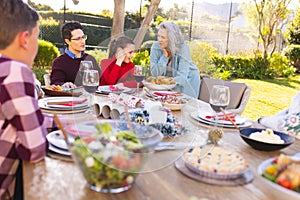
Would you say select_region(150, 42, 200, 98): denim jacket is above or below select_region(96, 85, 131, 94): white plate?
above

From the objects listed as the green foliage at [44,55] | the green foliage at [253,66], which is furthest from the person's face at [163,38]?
the green foliage at [253,66]

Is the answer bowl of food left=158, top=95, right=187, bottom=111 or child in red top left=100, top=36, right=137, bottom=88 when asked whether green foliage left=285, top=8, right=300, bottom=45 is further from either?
bowl of food left=158, top=95, right=187, bottom=111

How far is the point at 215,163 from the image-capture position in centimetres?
110

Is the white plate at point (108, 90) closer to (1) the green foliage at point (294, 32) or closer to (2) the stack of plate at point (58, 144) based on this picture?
(2) the stack of plate at point (58, 144)

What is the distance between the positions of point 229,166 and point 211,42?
8603 millimetres

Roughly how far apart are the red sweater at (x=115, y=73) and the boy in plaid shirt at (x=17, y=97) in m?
1.06

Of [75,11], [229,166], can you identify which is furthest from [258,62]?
[229,166]

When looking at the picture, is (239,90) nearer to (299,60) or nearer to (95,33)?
(95,33)

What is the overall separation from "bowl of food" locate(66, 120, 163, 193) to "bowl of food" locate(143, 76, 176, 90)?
1056mm

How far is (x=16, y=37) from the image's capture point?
3.85ft

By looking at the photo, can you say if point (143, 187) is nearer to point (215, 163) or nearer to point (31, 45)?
point (215, 163)

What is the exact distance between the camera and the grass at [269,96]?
17.9 feet

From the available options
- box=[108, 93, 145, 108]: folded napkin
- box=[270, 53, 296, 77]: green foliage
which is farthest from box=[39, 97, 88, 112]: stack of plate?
box=[270, 53, 296, 77]: green foliage

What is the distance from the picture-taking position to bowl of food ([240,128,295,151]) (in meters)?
→ 1.34
